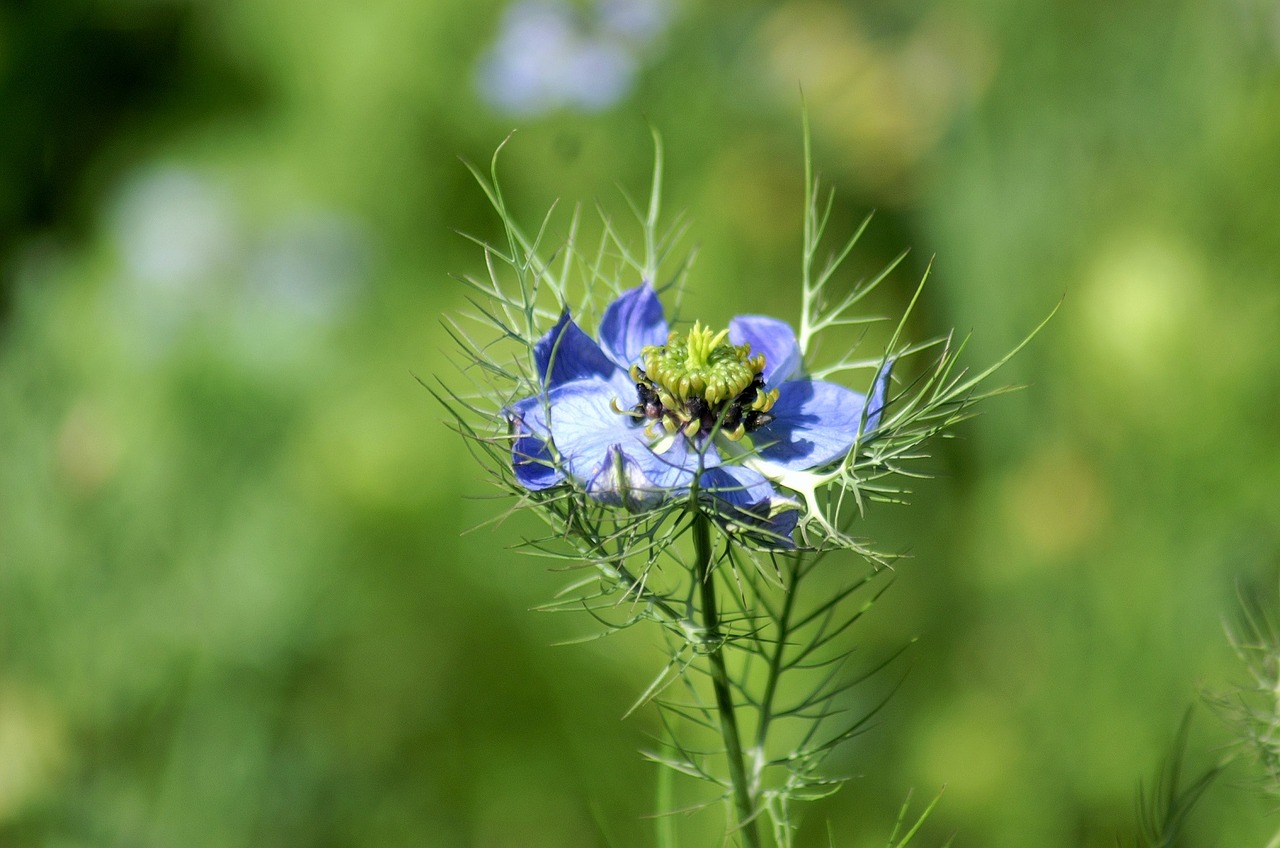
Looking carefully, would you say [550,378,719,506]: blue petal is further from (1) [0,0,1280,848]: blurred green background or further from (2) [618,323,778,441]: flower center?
(1) [0,0,1280,848]: blurred green background

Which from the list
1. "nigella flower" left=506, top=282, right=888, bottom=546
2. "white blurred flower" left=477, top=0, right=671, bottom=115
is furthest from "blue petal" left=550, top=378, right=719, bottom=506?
"white blurred flower" left=477, top=0, right=671, bottom=115

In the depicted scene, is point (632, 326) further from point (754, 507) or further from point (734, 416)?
point (754, 507)

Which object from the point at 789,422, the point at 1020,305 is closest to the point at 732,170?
the point at 1020,305

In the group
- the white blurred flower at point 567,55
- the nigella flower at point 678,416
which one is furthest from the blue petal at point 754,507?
the white blurred flower at point 567,55

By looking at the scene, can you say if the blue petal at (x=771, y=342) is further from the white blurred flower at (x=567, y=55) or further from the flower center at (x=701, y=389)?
the white blurred flower at (x=567, y=55)

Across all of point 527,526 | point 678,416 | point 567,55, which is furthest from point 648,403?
point 567,55

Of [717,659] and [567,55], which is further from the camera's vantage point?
[567,55]

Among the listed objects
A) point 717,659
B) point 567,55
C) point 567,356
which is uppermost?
A: point 567,55
